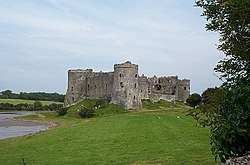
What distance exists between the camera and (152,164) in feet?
51.2

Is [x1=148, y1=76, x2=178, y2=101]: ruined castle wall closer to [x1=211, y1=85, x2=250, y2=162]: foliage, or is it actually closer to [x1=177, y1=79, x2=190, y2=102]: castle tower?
[x1=177, y1=79, x2=190, y2=102]: castle tower

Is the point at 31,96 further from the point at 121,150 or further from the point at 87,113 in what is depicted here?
the point at 121,150

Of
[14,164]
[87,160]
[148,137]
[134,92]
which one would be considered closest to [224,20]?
[87,160]

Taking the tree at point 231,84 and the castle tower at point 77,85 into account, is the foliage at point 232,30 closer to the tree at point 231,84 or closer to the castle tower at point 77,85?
the tree at point 231,84

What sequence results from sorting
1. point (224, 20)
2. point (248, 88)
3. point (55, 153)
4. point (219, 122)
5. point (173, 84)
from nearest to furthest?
point (248, 88)
point (219, 122)
point (224, 20)
point (55, 153)
point (173, 84)

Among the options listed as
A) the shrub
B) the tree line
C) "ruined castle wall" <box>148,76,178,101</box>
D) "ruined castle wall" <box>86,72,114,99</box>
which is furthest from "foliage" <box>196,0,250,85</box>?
the tree line

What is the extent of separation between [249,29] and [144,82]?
5874cm

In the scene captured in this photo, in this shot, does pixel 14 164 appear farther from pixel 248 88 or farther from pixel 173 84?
pixel 173 84

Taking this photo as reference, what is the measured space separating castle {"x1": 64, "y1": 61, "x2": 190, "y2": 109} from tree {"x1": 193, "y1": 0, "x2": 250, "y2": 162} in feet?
166

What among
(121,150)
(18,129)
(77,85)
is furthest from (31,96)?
(121,150)

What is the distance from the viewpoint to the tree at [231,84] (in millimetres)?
9938

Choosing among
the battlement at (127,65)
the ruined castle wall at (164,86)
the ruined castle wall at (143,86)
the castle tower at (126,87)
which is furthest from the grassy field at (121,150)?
the ruined castle wall at (164,86)

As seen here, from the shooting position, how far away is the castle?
208 feet

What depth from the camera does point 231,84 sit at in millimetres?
11508
